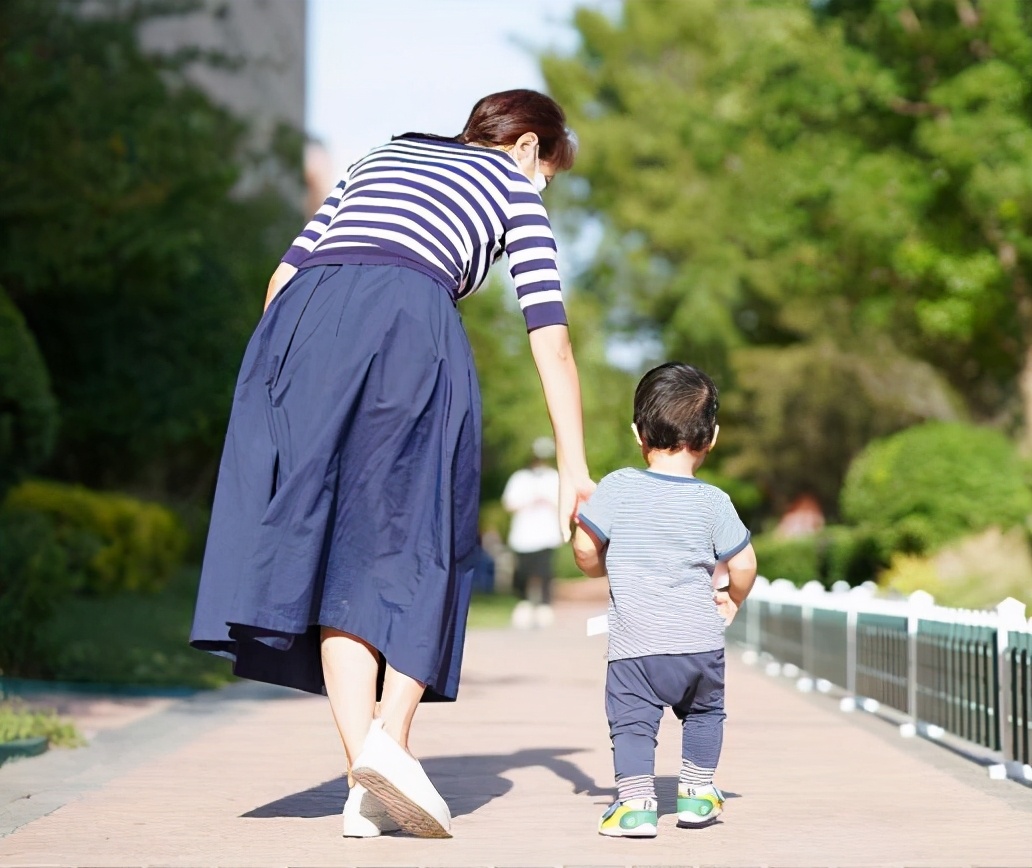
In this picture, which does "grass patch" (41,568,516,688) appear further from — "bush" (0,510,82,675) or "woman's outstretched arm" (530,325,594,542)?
"woman's outstretched arm" (530,325,594,542)

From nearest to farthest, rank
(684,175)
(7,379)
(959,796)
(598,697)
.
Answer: (959,796) < (598,697) < (7,379) < (684,175)

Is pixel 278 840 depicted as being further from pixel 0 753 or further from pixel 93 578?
pixel 93 578

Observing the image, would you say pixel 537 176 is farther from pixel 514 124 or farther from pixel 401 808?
pixel 401 808

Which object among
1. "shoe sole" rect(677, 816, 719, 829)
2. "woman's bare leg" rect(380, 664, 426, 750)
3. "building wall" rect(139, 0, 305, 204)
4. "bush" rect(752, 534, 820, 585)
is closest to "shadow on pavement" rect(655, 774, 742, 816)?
"shoe sole" rect(677, 816, 719, 829)

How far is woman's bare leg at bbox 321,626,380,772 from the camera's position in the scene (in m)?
4.79

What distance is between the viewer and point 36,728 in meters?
7.36

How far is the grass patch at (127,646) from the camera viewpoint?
10539 millimetres

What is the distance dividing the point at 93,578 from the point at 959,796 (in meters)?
13.3

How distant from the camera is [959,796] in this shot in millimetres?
6223

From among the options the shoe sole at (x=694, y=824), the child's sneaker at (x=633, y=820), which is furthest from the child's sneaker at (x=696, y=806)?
the child's sneaker at (x=633, y=820)

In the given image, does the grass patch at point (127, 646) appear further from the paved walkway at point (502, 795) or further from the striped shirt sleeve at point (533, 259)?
the striped shirt sleeve at point (533, 259)

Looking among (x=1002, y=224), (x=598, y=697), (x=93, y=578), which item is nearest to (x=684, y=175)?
(x=1002, y=224)

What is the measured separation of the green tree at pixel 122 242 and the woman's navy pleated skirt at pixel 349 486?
372 inches

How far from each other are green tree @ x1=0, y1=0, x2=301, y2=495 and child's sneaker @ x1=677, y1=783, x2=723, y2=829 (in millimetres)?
9883
